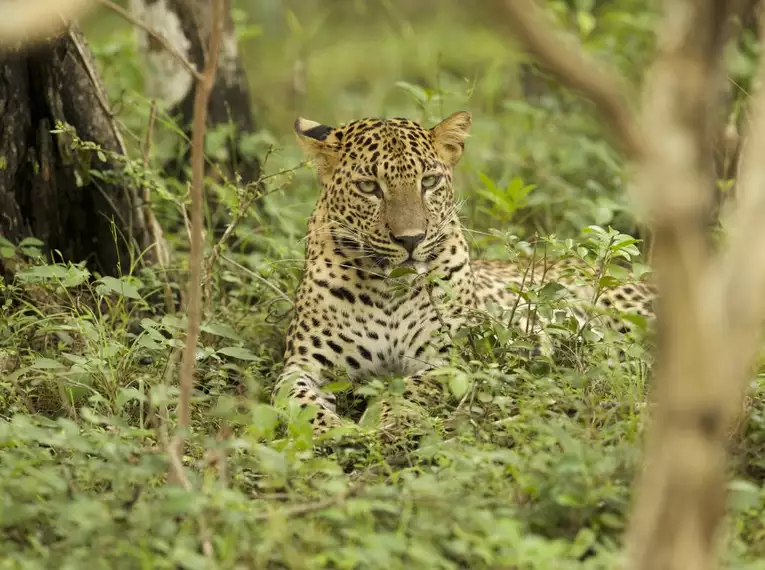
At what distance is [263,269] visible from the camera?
7.48m

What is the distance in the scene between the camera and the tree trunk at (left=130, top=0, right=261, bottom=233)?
29.2 ft

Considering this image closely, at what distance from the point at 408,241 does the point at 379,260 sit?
26cm

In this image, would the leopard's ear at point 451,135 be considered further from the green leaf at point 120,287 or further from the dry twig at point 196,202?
the dry twig at point 196,202

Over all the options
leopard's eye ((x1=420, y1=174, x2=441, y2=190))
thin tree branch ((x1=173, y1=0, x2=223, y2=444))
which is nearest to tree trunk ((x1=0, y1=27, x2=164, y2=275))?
leopard's eye ((x1=420, y1=174, x2=441, y2=190))

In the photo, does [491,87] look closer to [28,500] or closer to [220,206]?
[220,206]

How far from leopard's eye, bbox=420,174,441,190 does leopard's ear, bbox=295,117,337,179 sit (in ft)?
1.77

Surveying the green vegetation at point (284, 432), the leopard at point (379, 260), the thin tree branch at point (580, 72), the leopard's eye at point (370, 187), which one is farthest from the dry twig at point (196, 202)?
the leopard's eye at point (370, 187)

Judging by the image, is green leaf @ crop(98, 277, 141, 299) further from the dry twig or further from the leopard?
the dry twig

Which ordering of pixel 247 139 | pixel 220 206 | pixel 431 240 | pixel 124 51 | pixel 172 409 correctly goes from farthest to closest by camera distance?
pixel 124 51 → pixel 247 139 → pixel 220 206 → pixel 431 240 → pixel 172 409

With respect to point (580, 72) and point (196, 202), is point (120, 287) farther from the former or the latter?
point (580, 72)

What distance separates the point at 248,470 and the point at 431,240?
1871 millimetres

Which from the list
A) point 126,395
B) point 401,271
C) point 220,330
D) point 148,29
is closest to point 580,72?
point 148,29

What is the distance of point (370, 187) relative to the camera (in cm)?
677

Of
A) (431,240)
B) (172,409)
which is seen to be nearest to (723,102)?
(431,240)
